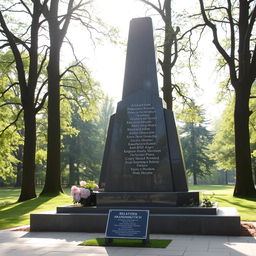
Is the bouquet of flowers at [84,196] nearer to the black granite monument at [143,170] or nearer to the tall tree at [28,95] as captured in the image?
the black granite monument at [143,170]

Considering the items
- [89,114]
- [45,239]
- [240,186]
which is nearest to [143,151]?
[45,239]

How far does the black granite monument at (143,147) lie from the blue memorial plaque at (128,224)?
2.35 metres

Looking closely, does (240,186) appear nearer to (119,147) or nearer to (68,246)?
(119,147)

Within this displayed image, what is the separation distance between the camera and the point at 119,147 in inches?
461

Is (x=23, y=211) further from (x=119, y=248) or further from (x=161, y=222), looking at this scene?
(x=119, y=248)

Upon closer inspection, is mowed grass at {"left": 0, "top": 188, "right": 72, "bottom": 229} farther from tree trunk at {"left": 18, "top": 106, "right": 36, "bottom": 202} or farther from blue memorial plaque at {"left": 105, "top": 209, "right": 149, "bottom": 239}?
blue memorial plaque at {"left": 105, "top": 209, "right": 149, "bottom": 239}

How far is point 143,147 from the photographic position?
11.5m

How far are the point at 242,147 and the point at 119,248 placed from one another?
555 inches

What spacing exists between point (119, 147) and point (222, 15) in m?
16.3

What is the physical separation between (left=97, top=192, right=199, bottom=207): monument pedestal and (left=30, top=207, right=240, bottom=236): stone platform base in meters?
0.42

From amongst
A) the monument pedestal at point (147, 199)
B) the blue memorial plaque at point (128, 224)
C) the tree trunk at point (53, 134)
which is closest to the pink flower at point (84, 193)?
the monument pedestal at point (147, 199)

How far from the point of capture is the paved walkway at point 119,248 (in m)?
7.38

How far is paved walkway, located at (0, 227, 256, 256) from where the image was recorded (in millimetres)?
7375

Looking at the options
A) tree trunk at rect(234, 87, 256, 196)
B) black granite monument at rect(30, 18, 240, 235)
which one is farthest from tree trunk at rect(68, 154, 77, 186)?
black granite monument at rect(30, 18, 240, 235)
